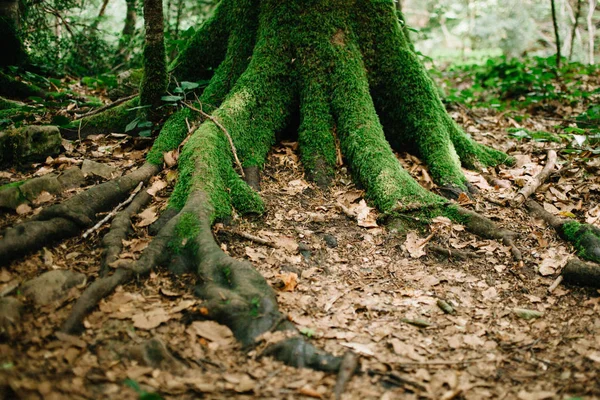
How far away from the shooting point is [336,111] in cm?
438

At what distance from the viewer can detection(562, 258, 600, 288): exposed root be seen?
298 cm

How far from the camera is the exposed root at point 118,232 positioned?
2795 millimetres

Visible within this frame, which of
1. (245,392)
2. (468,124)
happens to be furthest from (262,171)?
(468,124)

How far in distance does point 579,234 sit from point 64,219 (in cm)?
420

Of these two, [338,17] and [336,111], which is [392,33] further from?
[336,111]

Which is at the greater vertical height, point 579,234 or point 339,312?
point 579,234

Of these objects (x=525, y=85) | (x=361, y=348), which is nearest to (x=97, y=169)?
(x=361, y=348)

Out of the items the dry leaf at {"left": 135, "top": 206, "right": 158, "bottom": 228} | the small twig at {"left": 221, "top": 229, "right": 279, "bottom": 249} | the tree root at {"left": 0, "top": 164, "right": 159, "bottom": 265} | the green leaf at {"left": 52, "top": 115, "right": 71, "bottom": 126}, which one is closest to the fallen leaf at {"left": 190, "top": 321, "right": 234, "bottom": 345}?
the small twig at {"left": 221, "top": 229, "right": 279, "bottom": 249}

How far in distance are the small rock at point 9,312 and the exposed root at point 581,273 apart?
3.74 meters

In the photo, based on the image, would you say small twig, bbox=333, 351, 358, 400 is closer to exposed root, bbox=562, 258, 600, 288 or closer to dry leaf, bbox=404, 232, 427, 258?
dry leaf, bbox=404, 232, 427, 258

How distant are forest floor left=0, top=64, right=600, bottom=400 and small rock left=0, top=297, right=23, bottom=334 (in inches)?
1.5

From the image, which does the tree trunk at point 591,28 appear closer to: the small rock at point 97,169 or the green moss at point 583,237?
the green moss at point 583,237

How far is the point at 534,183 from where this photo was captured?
4242mm

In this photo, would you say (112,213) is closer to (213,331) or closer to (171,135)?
(171,135)
